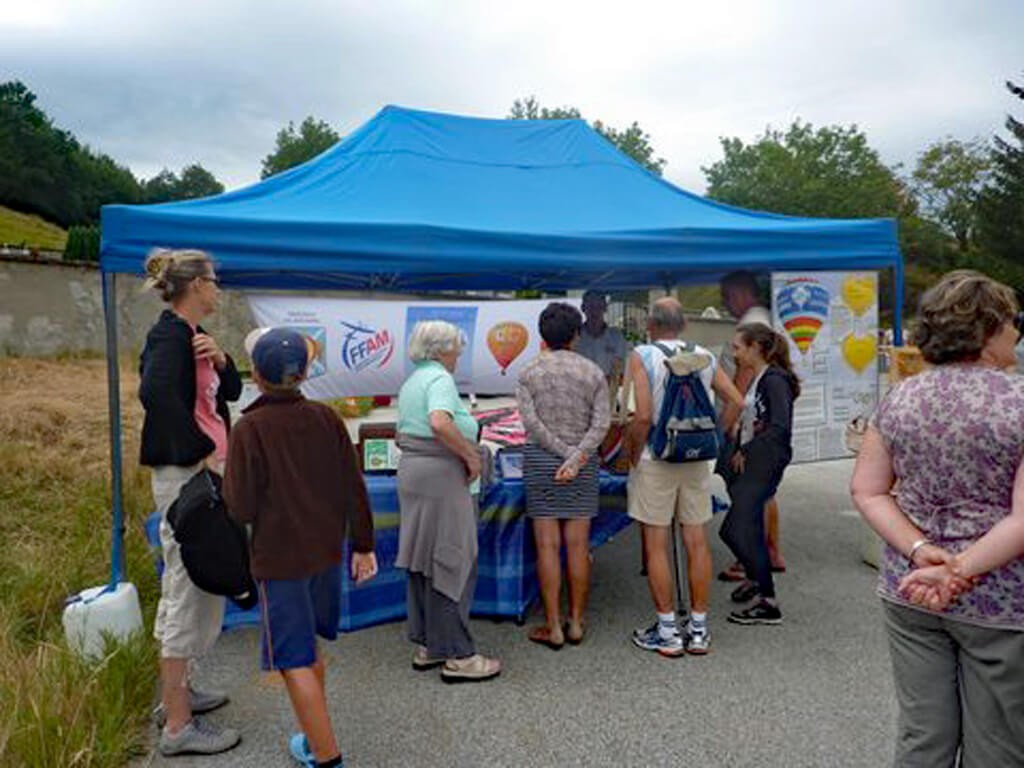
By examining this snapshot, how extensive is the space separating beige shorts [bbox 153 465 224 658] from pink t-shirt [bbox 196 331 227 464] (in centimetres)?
12

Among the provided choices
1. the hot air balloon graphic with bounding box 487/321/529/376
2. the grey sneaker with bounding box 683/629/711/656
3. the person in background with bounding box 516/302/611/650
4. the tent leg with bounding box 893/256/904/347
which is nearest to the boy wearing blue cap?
the person in background with bounding box 516/302/611/650

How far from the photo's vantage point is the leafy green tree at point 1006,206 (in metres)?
31.1

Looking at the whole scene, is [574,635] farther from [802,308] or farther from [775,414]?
[802,308]

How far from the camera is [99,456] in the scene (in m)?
7.45

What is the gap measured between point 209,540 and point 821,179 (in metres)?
42.6

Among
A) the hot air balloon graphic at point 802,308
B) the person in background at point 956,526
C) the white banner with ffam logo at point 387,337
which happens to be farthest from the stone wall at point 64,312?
the person in background at point 956,526

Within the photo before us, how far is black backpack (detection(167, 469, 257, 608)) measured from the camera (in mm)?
2268

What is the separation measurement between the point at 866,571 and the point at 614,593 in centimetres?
162

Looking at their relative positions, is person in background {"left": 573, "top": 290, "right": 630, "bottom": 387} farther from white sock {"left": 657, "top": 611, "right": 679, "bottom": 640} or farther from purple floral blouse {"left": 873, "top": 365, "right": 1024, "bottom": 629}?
purple floral blouse {"left": 873, "top": 365, "right": 1024, "bottom": 629}

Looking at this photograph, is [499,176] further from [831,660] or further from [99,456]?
[99,456]

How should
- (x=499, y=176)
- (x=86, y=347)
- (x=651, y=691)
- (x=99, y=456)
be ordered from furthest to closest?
(x=86, y=347)
(x=99, y=456)
(x=499, y=176)
(x=651, y=691)

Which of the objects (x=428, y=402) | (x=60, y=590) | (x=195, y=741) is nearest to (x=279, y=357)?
(x=428, y=402)

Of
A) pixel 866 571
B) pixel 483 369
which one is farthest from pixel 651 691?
pixel 483 369

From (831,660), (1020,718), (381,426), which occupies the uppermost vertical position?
(381,426)
